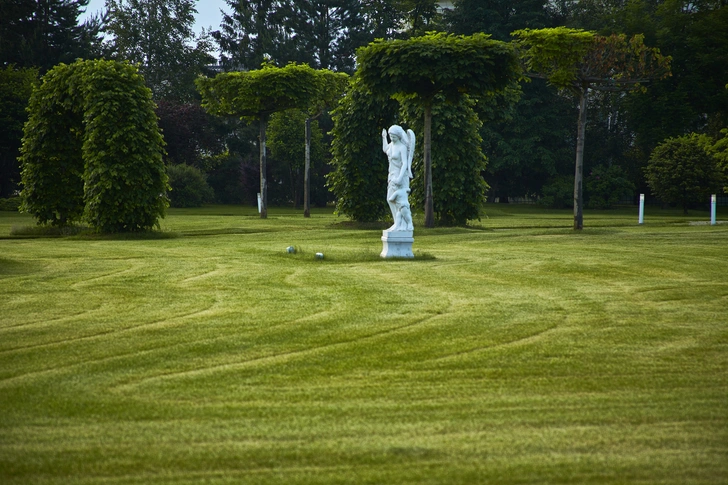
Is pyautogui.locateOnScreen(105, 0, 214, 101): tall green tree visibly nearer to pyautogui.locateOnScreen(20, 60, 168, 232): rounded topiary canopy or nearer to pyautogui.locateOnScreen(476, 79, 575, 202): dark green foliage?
pyautogui.locateOnScreen(476, 79, 575, 202): dark green foliage

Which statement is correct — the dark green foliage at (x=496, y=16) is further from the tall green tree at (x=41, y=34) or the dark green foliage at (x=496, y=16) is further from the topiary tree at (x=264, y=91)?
the tall green tree at (x=41, y=34)

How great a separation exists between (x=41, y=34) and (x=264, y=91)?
24.1m

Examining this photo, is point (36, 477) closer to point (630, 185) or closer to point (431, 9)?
point (630, 185)

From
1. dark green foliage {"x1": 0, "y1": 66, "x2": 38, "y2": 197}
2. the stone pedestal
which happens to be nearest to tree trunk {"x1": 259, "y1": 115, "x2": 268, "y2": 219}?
dark green foliage {"x1": 0, "y1": 66, "x2": 38, "y2": 197}

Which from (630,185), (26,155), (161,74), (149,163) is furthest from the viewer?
(161,74)

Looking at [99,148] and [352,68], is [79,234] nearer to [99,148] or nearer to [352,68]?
[99,148]

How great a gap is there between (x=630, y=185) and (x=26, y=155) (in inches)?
1334

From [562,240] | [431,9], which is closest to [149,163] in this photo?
[562,240]

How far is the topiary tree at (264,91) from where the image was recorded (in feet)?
103

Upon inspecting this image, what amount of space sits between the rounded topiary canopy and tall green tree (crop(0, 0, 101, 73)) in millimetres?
28321

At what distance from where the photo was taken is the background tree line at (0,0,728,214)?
45.5 meters

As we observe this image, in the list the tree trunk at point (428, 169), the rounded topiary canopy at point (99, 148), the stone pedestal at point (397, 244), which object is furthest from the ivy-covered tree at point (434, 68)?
the stone pedestal at point (397, 244)

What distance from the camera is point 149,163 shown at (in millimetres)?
20625

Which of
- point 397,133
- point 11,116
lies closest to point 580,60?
point 397,133
